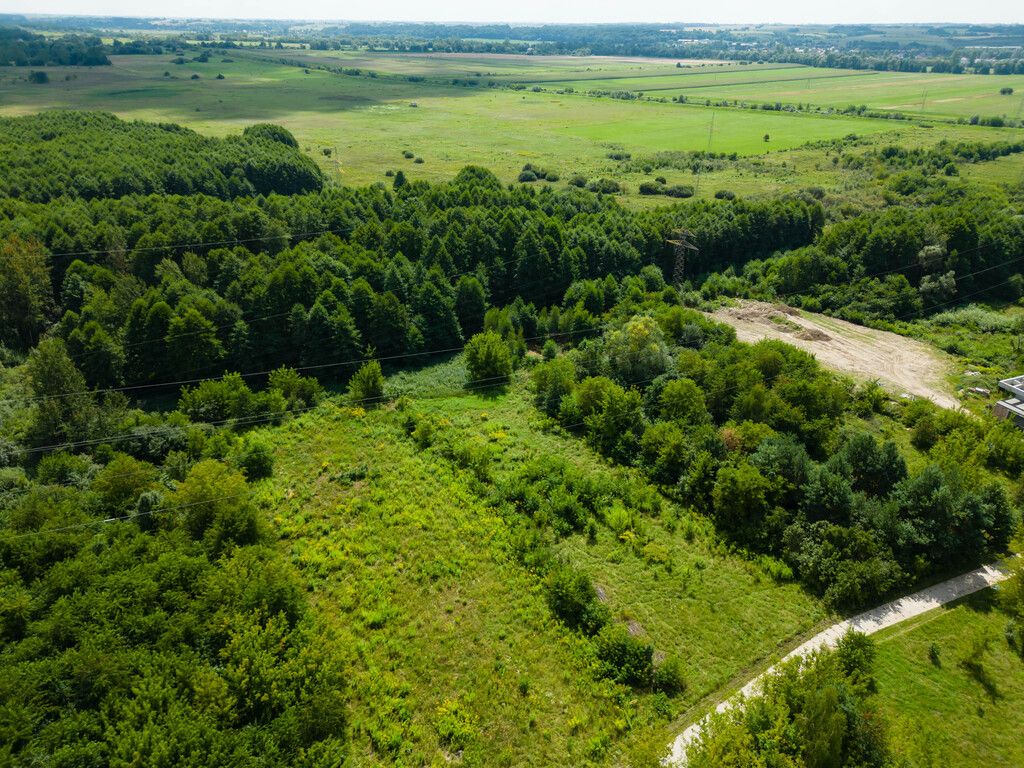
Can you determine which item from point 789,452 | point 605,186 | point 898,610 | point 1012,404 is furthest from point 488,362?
point 605,186

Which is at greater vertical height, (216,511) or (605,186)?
(605,186)

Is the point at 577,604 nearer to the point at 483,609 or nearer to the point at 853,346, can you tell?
the point at 483,609

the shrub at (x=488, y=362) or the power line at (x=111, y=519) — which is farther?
the shrub at (x=488, y=362)

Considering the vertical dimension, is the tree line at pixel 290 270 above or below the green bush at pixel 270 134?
below

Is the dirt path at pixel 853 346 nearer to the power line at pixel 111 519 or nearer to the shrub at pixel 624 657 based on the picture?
the shrub at pixel 624 657

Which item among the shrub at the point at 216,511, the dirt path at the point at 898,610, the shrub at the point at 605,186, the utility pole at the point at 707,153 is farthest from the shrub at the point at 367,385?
the utility pole at the point at 707,153

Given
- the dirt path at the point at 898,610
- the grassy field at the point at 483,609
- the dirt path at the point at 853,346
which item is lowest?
the grassy field at the point at 483,609
